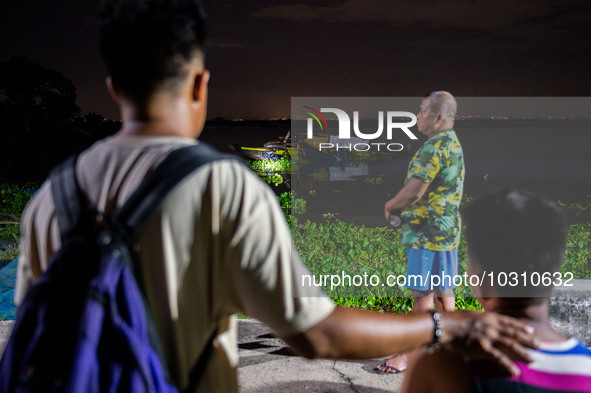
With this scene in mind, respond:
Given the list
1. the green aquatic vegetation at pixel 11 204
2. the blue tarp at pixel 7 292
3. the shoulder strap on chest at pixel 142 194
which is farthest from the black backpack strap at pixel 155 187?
the green aquatic vegetation at pixel 11 204

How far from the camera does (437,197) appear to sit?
4.36 metres

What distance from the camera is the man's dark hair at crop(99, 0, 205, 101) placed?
1255 mm

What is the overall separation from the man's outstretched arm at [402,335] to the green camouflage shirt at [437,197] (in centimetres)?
295

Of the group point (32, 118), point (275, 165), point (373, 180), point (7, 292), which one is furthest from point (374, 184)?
point (7, 292)

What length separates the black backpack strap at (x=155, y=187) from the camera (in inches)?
46.2

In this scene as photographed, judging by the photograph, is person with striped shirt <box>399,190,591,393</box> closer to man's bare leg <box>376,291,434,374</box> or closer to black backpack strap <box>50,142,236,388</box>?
black backpack strap <box>50,142,236,388</box>

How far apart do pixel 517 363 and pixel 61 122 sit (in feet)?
49.5

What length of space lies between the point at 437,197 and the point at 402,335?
3.15 metres

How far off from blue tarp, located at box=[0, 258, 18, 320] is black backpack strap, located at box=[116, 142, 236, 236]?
5138 mm

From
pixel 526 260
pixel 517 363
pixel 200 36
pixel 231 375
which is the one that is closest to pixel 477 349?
pixel 517 363

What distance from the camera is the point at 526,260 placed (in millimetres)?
1629

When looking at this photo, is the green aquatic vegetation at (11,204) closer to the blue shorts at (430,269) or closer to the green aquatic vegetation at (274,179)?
the green aquatic vegetation at (274,179)

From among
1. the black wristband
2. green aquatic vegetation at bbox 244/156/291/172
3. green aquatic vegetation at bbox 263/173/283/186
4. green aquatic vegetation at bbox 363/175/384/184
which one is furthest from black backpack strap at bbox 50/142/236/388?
green aquatic vegetation at bbox 363/175/384/184

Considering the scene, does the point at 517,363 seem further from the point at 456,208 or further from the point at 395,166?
the point at 395,166
